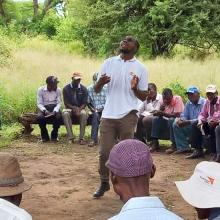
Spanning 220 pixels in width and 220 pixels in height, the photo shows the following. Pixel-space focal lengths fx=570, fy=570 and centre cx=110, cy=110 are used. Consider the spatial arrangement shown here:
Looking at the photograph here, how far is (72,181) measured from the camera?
24.1ft

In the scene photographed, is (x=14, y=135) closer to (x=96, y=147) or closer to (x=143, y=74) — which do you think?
(x=96, y=147)

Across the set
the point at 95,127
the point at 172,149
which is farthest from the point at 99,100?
the point at 172,149

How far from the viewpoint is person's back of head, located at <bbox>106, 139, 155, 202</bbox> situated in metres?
2.44

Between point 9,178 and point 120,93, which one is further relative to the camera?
point 120,93

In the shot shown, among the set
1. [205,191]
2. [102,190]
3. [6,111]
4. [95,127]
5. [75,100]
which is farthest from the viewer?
[6,111]

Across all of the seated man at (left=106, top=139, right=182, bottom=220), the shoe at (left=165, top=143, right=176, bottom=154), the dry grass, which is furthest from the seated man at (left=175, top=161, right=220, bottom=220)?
the dry grass

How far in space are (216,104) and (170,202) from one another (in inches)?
119

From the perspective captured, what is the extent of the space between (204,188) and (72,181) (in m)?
4.74

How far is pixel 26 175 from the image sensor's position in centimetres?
764

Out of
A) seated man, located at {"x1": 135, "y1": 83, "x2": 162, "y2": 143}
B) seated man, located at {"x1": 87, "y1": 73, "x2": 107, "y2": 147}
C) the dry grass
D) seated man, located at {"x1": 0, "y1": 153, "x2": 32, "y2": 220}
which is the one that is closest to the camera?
seated man, located at {"x1": 0, "y1": 153, "x2": 32, "y2": 220}

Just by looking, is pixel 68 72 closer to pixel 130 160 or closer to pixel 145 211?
pixel 130 160

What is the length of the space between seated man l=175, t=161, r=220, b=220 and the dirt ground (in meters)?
3.01

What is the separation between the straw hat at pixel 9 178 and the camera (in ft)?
9.07

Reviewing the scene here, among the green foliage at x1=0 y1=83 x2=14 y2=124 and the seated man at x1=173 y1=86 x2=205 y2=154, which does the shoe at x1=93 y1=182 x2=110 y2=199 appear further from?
the green foliage at x1=0 y1=83 x2=14 y2=124
